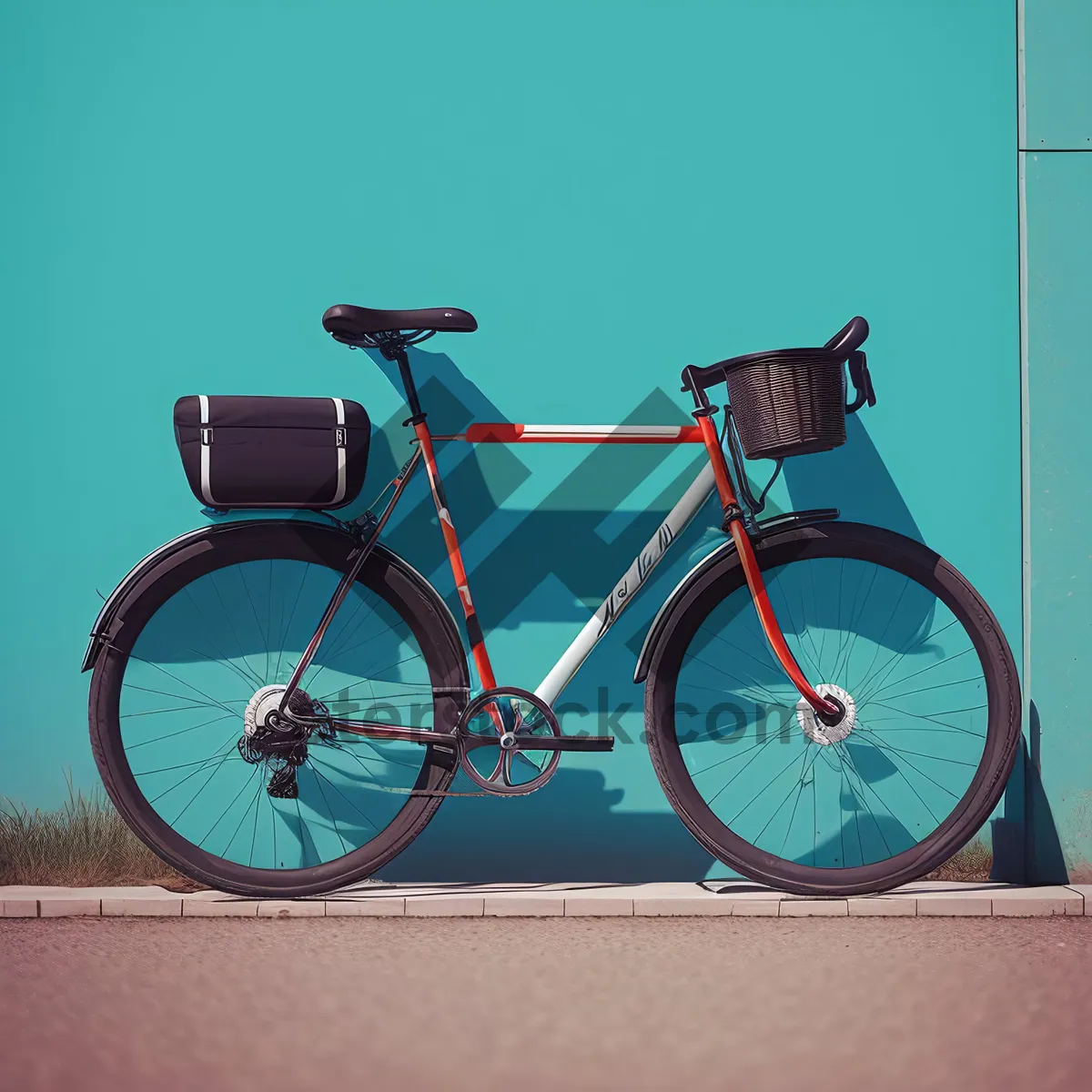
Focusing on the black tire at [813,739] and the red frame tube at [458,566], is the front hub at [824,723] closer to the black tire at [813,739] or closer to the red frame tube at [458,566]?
the black tire at [813,739]

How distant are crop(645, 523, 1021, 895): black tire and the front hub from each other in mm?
44

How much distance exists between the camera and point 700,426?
11.3 ft

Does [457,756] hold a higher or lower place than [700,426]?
lower

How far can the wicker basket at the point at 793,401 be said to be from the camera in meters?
3.14

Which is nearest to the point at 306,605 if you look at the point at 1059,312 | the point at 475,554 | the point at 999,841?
the point at 475,554

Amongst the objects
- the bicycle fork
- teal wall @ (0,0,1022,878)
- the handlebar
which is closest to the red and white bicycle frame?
the bicycle fork

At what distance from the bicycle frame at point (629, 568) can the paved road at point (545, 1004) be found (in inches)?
26.4

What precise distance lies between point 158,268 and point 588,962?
2.61 meters

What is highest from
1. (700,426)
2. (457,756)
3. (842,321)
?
(842,321)

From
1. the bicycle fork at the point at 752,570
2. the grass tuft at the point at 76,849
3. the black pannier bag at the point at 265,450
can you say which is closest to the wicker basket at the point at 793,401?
the bicycle fork at the point at 752,570

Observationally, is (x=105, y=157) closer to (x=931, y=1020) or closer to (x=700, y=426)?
(x=700, y=426)

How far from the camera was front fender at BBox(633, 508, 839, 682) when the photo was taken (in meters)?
3.39

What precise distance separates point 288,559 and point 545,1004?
1625mm

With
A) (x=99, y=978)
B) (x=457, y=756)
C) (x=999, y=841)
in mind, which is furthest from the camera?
(x=999, y=841)
